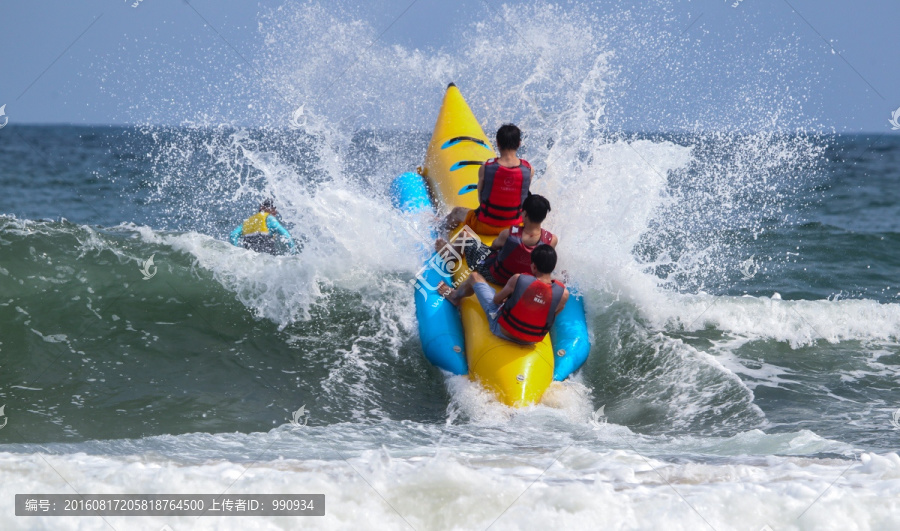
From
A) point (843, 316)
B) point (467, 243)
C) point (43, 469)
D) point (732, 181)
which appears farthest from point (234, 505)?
point (732, 181)

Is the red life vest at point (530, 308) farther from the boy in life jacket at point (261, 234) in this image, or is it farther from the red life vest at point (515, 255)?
the boy in life jacket at point (261, 234)

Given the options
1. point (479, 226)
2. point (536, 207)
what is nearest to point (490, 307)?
point (536, 207)

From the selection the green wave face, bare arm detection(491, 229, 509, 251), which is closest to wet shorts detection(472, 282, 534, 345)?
bare arm detection(491, 229, 509, 251)

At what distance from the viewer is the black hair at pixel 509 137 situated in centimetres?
525

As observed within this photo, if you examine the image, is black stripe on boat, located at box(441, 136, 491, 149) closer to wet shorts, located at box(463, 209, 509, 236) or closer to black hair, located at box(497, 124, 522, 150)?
wet shorts, located at box(463, 209, 509, 236)

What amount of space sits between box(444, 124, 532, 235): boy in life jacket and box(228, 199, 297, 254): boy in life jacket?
8.42ft

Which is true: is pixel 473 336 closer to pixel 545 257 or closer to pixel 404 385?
pixel 404 385

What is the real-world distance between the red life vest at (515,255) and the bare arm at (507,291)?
0.23 meters

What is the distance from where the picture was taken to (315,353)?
539 centimetres

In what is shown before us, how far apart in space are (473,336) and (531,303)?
0.57 metres

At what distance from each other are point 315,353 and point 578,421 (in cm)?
207

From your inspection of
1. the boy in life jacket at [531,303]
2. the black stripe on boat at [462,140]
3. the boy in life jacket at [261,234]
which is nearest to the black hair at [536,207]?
the boy in life jacket at [531,303]

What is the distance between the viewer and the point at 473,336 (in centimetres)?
482

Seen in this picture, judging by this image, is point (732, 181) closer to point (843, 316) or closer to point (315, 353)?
point (843, 316)
